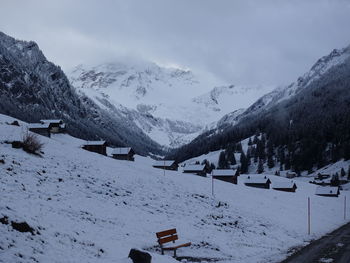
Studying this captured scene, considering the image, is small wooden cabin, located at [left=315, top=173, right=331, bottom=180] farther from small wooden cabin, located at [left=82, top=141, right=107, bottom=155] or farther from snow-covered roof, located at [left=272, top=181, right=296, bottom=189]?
small wooden cabin, located at [left=82, top=141, right=107, bottom=155]

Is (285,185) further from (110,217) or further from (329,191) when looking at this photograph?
(110,217)

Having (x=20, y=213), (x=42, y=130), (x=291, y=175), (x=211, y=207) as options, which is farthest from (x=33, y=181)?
(x=291, y=175)

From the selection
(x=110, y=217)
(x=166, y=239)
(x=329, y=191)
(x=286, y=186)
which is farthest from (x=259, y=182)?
(x=166, y=239)

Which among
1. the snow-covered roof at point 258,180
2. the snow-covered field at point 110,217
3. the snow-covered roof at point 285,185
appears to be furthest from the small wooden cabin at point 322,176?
the snow-covered field at point 110,217

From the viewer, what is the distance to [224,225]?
2744 centimetres

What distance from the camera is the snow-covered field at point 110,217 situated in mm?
14578

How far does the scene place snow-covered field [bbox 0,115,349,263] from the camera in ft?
47.8

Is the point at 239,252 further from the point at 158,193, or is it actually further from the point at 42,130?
the point at 42,130

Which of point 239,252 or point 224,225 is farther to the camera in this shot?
point 224,225

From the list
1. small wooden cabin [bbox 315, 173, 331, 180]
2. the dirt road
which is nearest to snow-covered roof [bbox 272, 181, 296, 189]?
small wooden cabin [bbox 315, 173, 331, 180]

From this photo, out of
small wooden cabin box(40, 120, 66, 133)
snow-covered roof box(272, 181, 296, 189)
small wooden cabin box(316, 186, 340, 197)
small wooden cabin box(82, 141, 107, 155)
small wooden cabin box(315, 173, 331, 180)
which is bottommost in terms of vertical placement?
small wooden cabin box(316, 186, 340, 197)

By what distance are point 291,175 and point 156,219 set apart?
166194 mm

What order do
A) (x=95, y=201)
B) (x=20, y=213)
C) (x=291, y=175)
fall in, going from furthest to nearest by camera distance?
1. (x=291, y=175)
2. (x=95, y=201)
3. (x=20, y=213)

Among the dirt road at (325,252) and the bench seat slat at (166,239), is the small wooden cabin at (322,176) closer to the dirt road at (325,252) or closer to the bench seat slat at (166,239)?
the dirt road at (325,252)
